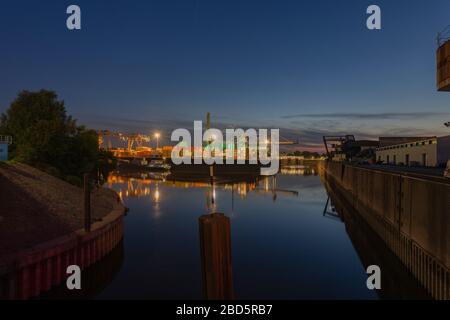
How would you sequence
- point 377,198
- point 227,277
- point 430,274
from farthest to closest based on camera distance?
point 377,198 → point 430,274 → point 227,277

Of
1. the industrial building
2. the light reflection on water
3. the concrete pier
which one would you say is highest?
the industrial building

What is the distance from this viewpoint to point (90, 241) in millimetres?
16578

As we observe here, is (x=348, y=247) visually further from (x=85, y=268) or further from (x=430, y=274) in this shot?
(x=85, y=268)

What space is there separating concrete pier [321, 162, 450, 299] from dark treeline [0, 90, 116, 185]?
88.2ft

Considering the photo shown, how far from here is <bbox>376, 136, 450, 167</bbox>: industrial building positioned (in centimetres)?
4644

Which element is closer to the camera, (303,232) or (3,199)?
(3,199)

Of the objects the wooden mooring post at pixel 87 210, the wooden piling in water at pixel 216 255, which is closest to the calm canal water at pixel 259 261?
the wooden mooring post at pixel 87 210

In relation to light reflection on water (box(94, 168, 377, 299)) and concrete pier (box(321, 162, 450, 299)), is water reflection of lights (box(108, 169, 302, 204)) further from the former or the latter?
concrete pier (box(321, 162, 450, 299))

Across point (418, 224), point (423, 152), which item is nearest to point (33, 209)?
point (418, 224)

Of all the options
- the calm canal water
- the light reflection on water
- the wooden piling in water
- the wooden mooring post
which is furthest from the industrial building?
the wooden piling in water

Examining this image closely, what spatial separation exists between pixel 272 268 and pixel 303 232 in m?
12.2

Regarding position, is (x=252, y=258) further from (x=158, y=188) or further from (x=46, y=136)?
(x=158, y=188)
